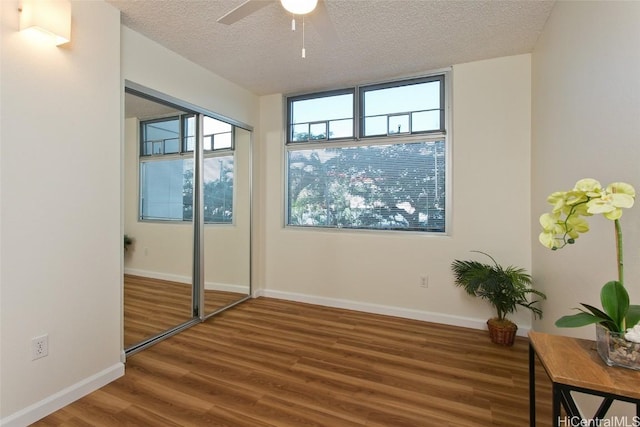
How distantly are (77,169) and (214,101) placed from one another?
1.66m

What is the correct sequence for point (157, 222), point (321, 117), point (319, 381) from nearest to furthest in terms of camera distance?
point (319, 381), point (157, 222), point (321, 117)

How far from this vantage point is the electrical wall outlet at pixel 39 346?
1.75 metres

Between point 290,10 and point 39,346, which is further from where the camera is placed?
point 39,346

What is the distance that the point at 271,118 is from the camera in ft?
13.1

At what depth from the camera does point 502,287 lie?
2.62 meters

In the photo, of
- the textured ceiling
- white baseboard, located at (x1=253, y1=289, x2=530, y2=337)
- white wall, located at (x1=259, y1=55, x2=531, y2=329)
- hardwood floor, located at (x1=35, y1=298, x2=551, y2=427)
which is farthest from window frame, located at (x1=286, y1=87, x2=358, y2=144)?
hardwood floor, located at (x1=35, y1=298, x2=551, y2=427)

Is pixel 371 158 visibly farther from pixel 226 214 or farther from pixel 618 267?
pixel 618 267

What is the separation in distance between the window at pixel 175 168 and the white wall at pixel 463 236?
4.07 ft

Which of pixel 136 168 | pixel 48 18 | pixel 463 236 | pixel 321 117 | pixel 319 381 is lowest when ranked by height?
pixel 319 381

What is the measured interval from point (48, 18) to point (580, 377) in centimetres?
285

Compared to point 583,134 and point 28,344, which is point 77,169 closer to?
point 28,344

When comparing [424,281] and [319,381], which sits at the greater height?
[424,281]

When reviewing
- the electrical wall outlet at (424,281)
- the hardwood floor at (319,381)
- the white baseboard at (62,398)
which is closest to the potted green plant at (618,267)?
the hardwood floor at (319,381)

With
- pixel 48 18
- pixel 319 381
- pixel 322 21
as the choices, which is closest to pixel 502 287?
pixel 319 381
